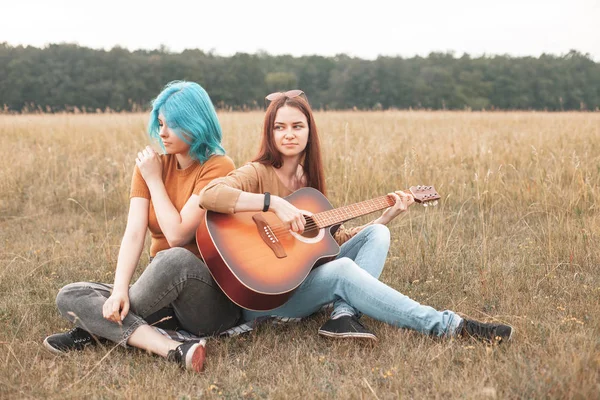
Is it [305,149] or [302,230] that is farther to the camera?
[305,149]

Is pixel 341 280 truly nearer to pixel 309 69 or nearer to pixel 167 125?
pixel 167 125

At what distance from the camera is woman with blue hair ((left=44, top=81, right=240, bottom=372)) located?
2574mm

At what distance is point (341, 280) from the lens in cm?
270

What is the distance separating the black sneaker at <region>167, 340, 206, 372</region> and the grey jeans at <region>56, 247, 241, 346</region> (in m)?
0.22

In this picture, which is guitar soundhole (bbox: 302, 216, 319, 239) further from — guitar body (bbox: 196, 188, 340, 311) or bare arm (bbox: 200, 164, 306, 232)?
bare arm (bbox: 200, 164, 306, 232)

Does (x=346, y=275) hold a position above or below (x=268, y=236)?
below

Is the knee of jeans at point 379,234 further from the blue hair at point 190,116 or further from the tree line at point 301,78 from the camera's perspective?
the tree line at point 301,78

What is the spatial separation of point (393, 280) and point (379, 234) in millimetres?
973

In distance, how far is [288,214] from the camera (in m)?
2.62

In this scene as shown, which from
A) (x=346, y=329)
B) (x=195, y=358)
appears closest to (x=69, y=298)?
(x=195, y=358)

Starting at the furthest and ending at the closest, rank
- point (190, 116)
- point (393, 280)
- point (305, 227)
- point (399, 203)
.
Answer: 1. point (393, 280)
2. point (399, 203)
3. point (305, 227)
4. point (190, 116)

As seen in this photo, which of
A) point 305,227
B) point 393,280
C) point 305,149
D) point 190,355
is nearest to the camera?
point 190,355

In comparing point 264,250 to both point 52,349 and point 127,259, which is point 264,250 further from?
point 52,349

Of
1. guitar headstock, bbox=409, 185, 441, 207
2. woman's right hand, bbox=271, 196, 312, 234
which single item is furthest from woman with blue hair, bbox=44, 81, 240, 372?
guitar headstock, bbox=409, 185, 441, 207
